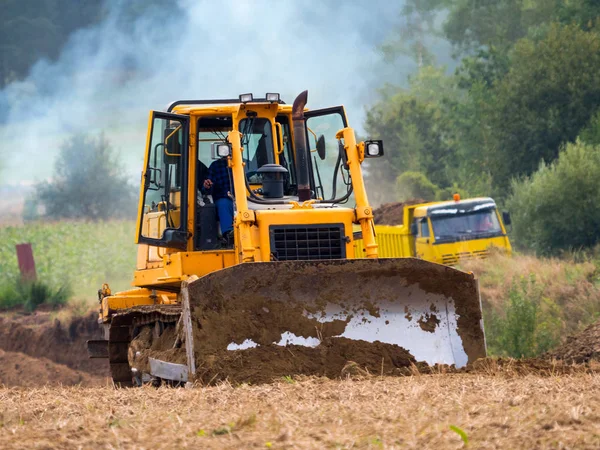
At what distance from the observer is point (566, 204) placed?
2555 cm

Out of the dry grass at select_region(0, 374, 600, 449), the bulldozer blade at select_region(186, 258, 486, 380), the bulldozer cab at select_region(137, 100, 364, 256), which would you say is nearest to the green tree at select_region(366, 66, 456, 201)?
the bulldozer cab at select_region(137, 100, 364, 256)

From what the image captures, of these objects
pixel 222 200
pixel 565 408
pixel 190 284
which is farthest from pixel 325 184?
pixel 565 408

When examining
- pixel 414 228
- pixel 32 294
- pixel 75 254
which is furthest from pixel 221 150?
pixel 75 254

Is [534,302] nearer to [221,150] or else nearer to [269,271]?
[221,150]

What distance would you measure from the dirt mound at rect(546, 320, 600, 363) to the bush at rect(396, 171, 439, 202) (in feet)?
107

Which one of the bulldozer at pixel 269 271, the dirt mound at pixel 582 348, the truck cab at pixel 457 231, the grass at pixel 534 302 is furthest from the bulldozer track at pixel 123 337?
the truck cab at pixel 457 231

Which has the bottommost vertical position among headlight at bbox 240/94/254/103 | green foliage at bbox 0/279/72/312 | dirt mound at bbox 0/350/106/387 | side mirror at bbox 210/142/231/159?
dirt mound at bbox 0/350/106/387

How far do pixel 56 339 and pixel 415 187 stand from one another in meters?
26.0

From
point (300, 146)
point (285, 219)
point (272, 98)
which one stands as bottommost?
point (285, 219)

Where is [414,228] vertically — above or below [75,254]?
below

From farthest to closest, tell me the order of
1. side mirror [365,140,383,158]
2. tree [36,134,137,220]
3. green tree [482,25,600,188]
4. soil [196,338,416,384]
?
tree [36,134,137,220], green tree [482,25,600,188], side mirror [365,140,383,158], soil [196,338,416,384]

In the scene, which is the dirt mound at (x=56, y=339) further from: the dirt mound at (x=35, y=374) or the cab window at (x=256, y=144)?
the cab window at (x=256, y=144)

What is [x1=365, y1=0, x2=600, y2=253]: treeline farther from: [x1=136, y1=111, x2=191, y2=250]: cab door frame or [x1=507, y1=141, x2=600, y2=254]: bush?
[x1=136, y1=111, x2=191, y2=250]: cab door frame

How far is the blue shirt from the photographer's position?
32.9 ft
